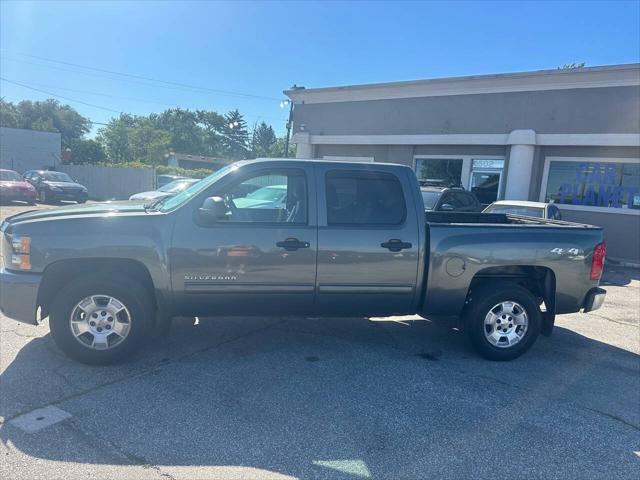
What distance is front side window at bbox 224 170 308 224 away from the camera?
14.3 feet

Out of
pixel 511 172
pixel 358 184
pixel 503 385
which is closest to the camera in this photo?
pixel 503 385

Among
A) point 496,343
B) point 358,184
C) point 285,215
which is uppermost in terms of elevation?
point 358,184

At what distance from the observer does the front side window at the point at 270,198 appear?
14.3 ft

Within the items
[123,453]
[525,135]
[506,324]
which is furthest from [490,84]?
[123,453]

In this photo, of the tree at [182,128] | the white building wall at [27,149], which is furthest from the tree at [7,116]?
the tree at [182,128]

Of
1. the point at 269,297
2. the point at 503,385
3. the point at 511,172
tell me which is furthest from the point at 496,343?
the point at 511,172

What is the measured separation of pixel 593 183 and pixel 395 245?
10988mm

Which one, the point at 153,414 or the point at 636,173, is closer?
the point at 153,414

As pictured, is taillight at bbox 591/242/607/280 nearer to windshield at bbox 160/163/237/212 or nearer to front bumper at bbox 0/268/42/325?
windshield at bbox 160/163/237/212

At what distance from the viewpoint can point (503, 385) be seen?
4.20 m

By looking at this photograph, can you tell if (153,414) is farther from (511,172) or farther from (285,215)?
(511,172)

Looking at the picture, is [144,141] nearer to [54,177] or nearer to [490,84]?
[54,177]

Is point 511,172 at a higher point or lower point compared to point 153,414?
higher

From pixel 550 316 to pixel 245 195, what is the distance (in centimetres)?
351
